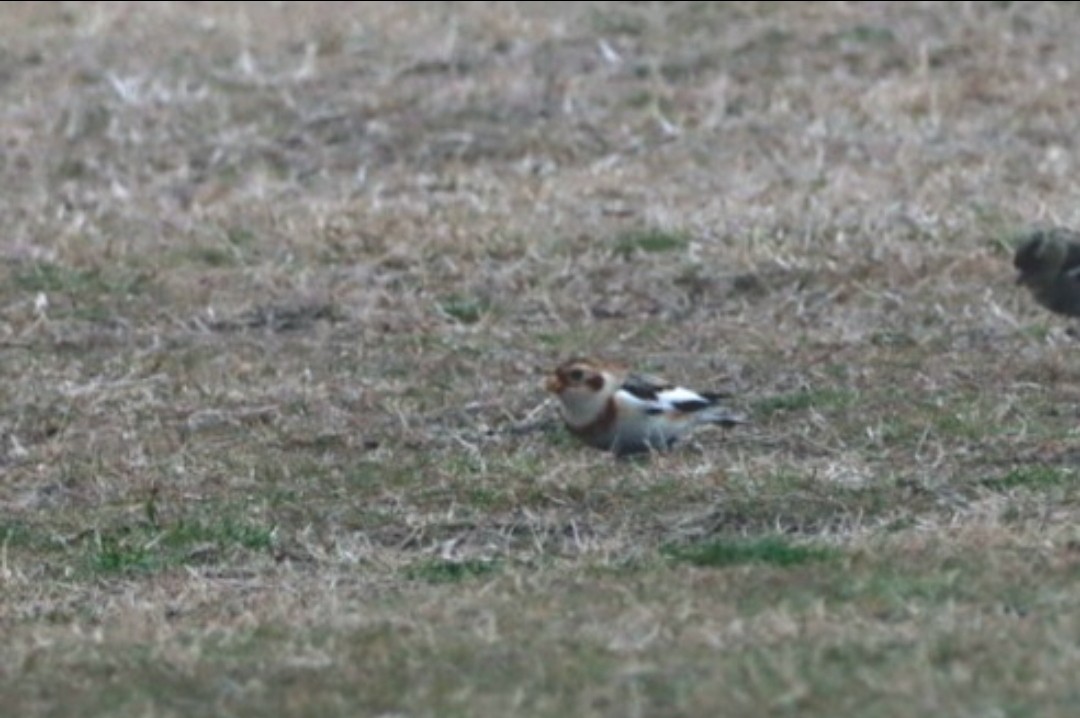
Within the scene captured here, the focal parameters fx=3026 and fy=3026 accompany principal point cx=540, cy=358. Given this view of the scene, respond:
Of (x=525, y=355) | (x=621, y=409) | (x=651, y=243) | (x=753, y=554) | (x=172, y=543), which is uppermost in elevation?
(x=753, y=554)

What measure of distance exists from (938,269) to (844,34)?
241 inches

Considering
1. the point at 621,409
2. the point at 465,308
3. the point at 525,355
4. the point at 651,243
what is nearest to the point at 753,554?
the point at 621,409

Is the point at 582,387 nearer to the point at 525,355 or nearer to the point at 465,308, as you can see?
the point at 525,355

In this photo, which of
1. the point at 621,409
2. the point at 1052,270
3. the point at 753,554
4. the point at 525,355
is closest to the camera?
the point at 753,554

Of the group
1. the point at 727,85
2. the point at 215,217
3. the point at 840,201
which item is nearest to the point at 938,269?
the point at 840,201

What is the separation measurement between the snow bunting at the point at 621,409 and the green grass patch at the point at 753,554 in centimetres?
155

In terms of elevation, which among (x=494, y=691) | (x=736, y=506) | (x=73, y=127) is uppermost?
(x=494, y=691)

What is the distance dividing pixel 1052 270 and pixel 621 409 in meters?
2.87

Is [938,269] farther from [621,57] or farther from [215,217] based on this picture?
[621,57]

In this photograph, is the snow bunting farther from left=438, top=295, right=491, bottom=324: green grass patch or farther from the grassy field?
left=438, top=295, right=491, bottom=324: green grass patch

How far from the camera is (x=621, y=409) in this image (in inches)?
390

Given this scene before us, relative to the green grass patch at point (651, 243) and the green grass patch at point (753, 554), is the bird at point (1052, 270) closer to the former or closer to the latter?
the green grass patch at point (651, 243)

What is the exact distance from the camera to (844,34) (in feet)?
63.8

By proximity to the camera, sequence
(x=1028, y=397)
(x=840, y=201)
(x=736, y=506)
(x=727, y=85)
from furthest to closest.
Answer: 1. (x=727, y=85)
2. (x=840, y=201)
3. (x=1028, y=397)
4. (x=736, y=506)
